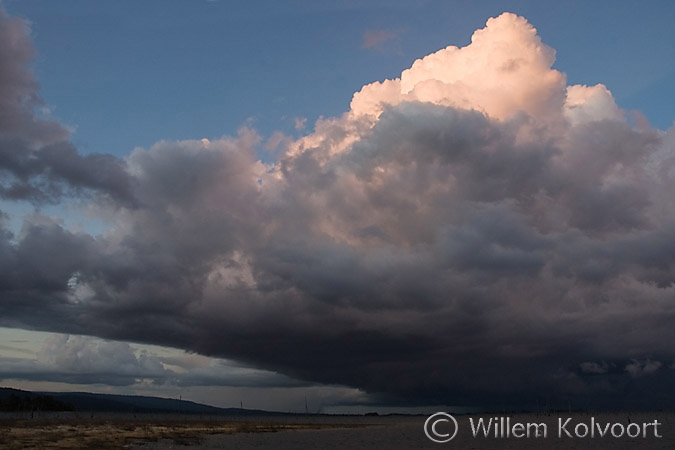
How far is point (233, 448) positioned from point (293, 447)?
18398 millimetres

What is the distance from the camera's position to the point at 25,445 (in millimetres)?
113750

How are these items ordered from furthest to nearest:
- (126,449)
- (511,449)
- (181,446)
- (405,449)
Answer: (511,449) < (405,449) < (181,446) < (126,449)

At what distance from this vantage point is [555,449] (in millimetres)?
164125

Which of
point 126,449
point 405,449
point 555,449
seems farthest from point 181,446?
point 555,449

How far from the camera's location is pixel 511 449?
543ft

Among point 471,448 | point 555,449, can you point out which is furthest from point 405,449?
point 555,449

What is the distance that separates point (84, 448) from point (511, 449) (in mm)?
108068

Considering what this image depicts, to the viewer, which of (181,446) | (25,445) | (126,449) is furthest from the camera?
(181,446)

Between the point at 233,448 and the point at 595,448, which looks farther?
the point at 595,448

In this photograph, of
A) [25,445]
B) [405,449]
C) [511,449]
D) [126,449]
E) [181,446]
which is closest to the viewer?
[25,445]

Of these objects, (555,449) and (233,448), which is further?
(555,449)

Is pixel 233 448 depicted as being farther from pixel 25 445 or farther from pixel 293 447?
pixel 25 445

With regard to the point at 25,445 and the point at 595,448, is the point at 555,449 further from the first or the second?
A: the point at 25,445

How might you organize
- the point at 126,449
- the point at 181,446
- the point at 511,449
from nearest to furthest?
1. the point at 126,449
2. the point at 181,446
3. the point at 511,449
